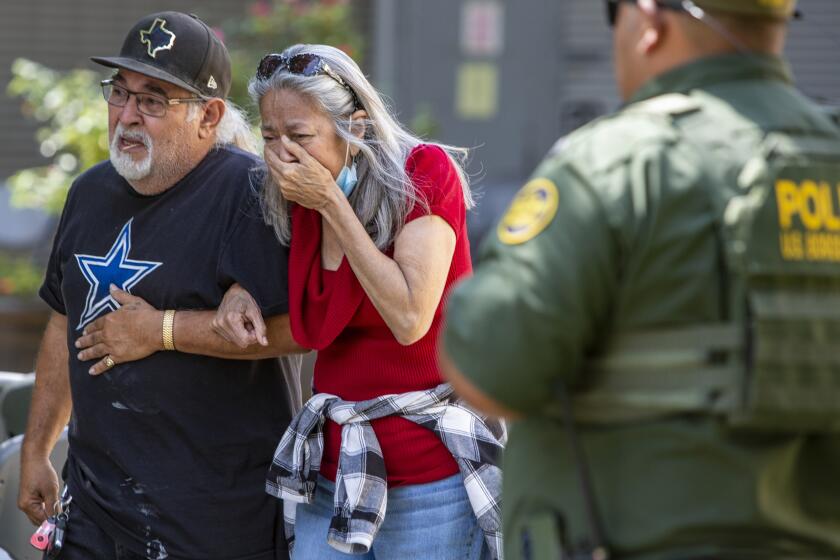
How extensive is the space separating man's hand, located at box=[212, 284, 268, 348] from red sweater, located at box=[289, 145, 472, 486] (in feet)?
0.29

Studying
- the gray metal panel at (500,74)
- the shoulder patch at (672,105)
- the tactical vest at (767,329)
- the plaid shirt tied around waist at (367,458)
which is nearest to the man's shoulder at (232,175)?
the plaid shirt tied around waist at (367,458)

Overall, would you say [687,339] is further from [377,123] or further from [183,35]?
[183,35]

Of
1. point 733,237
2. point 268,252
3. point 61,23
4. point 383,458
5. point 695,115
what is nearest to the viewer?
point 733,237

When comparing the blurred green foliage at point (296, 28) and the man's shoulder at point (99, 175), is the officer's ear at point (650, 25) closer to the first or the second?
the man's shoulder at point (99, 175)

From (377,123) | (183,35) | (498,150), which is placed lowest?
(498,150)

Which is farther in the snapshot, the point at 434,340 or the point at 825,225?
the point at 434,340

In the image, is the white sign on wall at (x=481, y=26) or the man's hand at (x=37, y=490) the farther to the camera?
the white sign on wall at (x=481, y=26)

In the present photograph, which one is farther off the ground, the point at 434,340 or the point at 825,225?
the point at 825,225

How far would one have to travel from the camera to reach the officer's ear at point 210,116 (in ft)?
11.4

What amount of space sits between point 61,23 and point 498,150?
13.0 ft

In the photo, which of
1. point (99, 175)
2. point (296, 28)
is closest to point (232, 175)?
point (99, 175)

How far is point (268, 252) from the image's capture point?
3.25 m

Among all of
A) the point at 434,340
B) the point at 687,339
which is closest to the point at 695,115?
the point at 687,339

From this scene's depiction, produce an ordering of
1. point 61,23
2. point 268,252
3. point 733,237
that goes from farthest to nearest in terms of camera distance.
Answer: point 61,23 → point 268,252 → point 733,237
